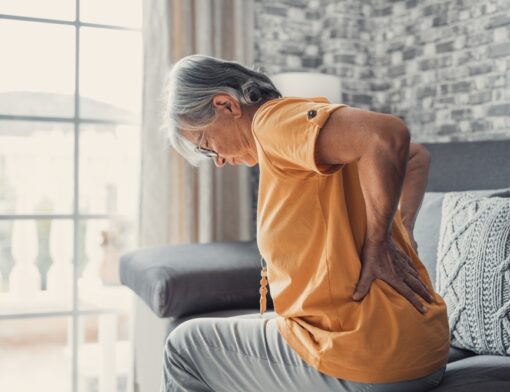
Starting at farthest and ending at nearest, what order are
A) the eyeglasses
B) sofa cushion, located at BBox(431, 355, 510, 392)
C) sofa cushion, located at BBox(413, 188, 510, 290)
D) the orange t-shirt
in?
sofa cushion, located at BBox(413, 188, 510, 290), the eyeglasses, sofa cushion, located at BBox(431, 355, 510, 392), the orange t-shirt

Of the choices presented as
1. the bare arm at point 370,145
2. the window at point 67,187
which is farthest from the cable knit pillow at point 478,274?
the window at point 67,187

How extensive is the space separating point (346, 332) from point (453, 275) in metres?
0.69

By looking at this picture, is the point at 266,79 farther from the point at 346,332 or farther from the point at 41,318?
the point at 41,318

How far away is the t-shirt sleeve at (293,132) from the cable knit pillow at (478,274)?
74 centimetres

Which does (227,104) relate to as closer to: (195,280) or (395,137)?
(395,137)

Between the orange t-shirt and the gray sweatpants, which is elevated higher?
the orange t-shirt

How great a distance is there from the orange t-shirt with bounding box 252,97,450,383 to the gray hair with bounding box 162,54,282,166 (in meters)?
0.15

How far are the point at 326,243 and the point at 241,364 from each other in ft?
1.30

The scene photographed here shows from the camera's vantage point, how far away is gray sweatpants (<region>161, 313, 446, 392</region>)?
1.40 m

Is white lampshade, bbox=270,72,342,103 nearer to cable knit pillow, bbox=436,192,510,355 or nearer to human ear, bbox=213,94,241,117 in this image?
cable knit pillow, bbox=436,192,510,355

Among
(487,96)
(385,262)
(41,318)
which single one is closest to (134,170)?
(41,318)

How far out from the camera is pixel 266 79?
1571mm

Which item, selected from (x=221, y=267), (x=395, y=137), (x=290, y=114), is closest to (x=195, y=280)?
(x=221, y=267)

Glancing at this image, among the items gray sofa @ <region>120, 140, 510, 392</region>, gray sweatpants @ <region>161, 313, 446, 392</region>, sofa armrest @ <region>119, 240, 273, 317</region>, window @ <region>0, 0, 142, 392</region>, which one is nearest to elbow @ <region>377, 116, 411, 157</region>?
gray sweatpants @ <region>161, 313, 446, 392</region>
